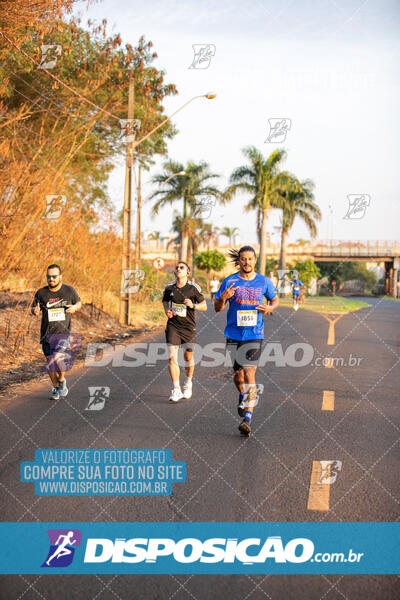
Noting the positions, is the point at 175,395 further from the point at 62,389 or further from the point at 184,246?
the point at 184,246

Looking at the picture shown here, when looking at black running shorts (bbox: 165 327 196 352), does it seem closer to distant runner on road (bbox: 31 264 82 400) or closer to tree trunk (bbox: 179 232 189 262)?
distant runner on road (bbox: 31 264 82 400)

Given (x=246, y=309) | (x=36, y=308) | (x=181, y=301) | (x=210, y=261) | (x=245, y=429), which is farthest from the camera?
(x=210, y=261)

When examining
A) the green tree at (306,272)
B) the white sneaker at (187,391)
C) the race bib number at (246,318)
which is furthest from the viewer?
the green tree at (306,272)

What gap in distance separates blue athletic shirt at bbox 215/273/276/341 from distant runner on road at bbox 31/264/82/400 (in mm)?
2344

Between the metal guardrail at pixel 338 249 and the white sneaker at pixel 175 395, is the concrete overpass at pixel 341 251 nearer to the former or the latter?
the metal guardrail at pixel 338 249

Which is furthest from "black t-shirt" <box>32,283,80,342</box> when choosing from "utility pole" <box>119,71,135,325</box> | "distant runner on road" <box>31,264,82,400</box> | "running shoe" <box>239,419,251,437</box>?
"utility pole" <box>119,71,135,325</box>

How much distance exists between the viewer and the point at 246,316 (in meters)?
→ 6.34

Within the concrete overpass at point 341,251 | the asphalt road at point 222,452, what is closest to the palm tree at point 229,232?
the concrete overpass at point 341,251

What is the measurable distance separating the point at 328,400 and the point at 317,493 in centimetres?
357

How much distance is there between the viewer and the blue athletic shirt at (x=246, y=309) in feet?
20.8

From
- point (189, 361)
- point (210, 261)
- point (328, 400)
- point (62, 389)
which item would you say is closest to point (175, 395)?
point (189, 361)

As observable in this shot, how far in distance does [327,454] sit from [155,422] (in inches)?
79.1

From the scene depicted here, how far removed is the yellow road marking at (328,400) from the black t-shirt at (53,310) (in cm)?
350

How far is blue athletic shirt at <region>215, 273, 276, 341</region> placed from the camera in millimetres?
6344
